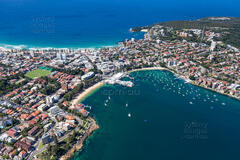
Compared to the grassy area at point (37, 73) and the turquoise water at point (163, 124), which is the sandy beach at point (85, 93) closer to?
the turquoise water at point (163, 124)

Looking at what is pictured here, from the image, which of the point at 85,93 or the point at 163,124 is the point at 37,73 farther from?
the point at 163,124

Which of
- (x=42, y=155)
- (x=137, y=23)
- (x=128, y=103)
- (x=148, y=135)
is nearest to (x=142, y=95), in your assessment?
(x=128, y=103)

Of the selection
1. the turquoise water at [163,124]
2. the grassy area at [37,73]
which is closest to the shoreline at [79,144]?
the turquoise water at [163,124]

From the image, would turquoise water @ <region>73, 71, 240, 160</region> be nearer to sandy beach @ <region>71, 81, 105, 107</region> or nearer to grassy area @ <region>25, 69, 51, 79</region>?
sandy beach @ <region>71, 81, 105, 107</region>

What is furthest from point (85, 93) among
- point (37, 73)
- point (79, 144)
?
point (37, 73)

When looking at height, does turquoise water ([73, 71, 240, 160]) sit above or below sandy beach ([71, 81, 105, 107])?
below

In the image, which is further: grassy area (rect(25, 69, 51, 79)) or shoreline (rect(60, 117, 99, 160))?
grassy area (rect(25, 69, 51, 79))

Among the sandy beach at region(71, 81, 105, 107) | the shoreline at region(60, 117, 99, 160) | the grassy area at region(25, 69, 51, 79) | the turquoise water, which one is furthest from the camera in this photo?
the grassy area at region(25, 69, 51, 79)

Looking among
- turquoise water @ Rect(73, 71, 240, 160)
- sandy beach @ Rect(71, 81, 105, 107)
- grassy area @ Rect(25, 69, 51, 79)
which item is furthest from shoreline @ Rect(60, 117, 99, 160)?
grassy area @ Rect(25, 69, 51, 79)

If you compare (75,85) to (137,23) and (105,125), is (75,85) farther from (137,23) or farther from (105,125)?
(137,23)
